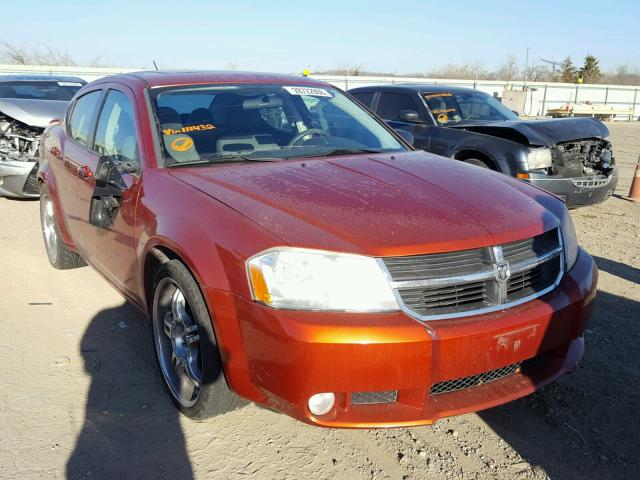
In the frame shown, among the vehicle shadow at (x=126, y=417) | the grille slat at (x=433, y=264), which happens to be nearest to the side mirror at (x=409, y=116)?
the vehicle shadow at (x=126, y=417)

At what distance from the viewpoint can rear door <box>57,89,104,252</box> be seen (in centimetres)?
417

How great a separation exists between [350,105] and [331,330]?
2.53 metres

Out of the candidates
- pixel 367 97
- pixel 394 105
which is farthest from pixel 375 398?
pixel 367 97

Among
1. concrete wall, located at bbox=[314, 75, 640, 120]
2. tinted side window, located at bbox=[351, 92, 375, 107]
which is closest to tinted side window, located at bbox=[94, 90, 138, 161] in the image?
tinted side window, located at bbox=[351, 92, 375, 107]

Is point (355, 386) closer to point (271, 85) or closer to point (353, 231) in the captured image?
point (353, 231)

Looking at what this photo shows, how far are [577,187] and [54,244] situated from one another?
5.71 m

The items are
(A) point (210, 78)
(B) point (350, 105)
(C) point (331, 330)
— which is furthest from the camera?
(B) point (350, 105)

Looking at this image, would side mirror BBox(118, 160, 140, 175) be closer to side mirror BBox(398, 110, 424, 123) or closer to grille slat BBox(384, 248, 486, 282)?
grille slat BBox(384, 248, 486, 282)

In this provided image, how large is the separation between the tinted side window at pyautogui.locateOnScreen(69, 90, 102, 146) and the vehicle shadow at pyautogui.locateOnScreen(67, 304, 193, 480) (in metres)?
1.45

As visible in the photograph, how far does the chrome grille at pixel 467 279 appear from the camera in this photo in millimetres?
2361

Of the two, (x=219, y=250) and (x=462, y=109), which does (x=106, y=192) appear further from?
(x=462, y=109)

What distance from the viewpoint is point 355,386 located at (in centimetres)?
232

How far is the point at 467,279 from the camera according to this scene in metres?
2.43

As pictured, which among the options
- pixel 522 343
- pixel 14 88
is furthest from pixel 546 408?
pixel 14 88
